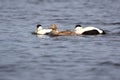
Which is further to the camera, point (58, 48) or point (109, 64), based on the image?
point (58, 48)

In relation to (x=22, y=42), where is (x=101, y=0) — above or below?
above

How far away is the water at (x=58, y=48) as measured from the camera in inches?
633

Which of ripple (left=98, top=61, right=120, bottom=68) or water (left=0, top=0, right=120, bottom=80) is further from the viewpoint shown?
ripple (left=98, top=61, right=120, bottom=68)

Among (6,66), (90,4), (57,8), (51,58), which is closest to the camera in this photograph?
(6,66)

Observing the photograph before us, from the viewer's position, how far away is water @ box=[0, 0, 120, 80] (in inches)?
633

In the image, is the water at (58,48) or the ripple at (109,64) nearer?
the water at (58,48)

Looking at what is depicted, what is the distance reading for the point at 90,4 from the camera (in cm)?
4069

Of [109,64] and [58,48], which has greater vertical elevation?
[58,48]

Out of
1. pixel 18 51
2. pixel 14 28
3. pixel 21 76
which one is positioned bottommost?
pixel 21 76

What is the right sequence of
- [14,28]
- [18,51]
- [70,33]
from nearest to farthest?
[18,51] < [70,33] < [14,28]

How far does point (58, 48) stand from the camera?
20531 millimetres

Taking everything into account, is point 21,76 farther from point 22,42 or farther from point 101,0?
point 101,0

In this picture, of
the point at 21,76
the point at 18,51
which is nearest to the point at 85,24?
the point at 18,51

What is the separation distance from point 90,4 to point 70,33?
17.2 meters
